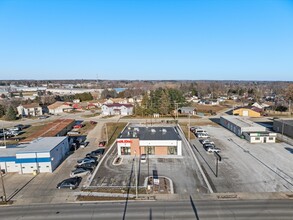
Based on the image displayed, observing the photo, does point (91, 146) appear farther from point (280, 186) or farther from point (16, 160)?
point (280, 186)

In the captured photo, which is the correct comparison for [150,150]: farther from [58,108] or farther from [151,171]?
[58,108]

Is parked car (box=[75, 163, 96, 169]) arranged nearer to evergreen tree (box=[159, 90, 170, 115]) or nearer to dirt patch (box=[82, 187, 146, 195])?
dirt patch (box=[82, 187, 146, 195])

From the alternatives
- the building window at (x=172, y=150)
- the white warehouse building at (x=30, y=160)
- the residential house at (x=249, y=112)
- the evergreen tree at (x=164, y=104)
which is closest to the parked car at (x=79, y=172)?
the white warehouse building at (x=30, y=160)

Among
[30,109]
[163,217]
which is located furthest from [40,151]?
[30,109]

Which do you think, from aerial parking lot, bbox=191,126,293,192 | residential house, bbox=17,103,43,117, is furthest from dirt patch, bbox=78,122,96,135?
residential house, bbox=17,103,43,117

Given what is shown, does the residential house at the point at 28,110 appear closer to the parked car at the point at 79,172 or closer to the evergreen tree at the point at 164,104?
the evergreen tree at the point at 164,104

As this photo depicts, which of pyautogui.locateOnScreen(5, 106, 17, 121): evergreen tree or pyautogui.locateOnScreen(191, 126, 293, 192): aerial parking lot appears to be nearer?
pyautogui.locateOnScreen(191, 126, 293, 192): aerial parking lot
